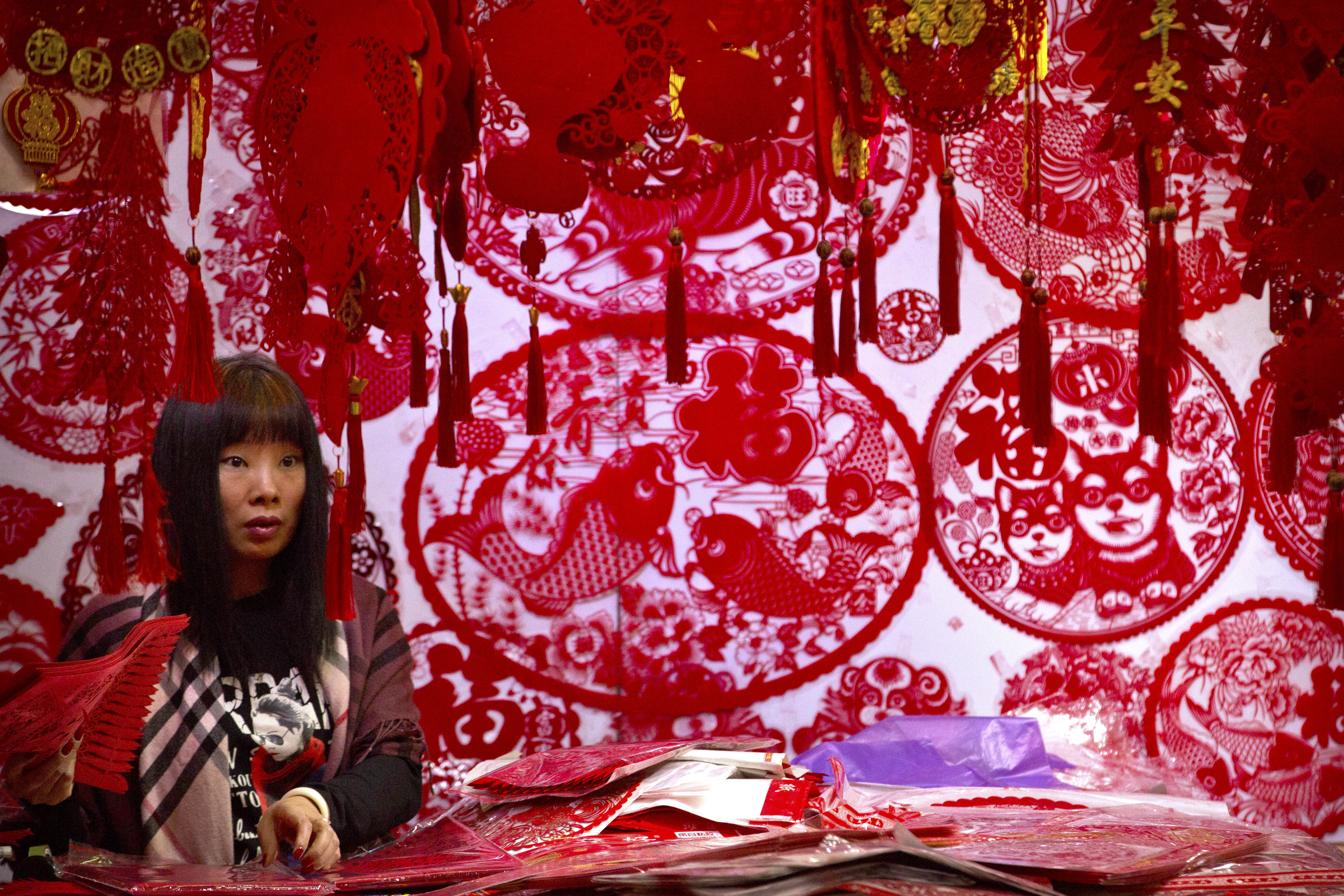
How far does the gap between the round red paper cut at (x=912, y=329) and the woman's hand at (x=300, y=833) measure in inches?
60.4

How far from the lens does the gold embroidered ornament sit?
147 cm

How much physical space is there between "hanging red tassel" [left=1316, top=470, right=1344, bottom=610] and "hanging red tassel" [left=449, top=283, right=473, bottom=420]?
1307 mm

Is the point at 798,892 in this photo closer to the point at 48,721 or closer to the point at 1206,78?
the point at 48,721

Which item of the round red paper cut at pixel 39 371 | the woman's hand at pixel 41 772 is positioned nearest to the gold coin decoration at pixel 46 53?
the woman's hand at pixel 41 772

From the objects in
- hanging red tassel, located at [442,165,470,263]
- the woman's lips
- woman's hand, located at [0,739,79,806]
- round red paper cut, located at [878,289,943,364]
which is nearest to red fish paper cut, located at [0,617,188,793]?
woman's hand, located at [0,739,79,806]

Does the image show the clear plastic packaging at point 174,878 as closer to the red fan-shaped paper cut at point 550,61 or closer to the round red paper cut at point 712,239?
the red fan-shaped paper cut at point 550,61

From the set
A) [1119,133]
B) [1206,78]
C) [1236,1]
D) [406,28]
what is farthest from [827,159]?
[1236,1]

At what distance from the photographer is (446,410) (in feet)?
5.84

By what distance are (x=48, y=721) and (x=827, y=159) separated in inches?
Result: 49.6

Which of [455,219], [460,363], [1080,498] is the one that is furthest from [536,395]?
[1080,498]

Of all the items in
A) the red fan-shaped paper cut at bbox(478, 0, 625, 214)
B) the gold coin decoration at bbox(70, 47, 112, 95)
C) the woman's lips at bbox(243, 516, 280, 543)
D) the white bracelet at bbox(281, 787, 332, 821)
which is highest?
the red fan-shaped paper cut at bbox(478, 0, 625, 214)

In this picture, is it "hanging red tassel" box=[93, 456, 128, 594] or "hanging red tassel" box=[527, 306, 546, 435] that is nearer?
"hanging red tassel" box=[93, 456, 128, 594]

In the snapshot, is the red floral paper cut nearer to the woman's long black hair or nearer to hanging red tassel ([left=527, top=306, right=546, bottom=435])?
hanging red tassel ([left=527, top=306, right=546, bottom=435])

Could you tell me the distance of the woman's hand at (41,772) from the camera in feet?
4.27
